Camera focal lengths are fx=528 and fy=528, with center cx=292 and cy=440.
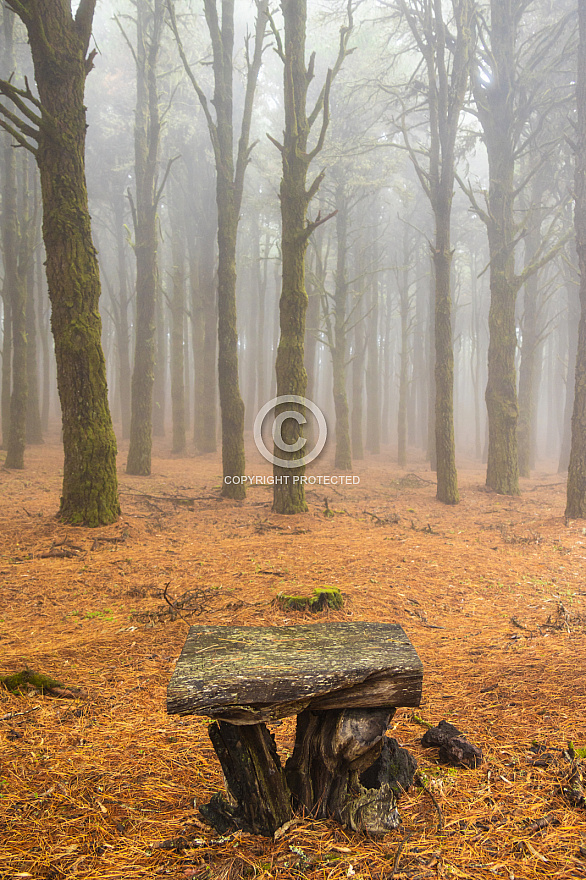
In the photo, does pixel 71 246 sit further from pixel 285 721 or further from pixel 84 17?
pixel 285 721

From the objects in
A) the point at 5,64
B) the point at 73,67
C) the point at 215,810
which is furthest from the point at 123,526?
the point at 5,64

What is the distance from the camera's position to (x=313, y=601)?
5012 mm

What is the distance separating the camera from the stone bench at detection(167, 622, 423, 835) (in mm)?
2064

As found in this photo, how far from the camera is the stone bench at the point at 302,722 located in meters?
2.06

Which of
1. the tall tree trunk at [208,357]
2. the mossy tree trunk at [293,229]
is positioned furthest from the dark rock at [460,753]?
the tall tree trunk at [208,357]

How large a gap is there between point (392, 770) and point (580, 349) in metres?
8.74

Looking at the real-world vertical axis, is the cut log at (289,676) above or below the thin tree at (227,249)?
below

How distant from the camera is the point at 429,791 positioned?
2352mm

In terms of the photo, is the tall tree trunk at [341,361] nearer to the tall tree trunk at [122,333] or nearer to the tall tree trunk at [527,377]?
the tall tree trunk at [527,377]

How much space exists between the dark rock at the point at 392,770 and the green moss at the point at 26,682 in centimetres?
208

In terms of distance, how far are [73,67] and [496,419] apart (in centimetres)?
1031

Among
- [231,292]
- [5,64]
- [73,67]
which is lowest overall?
[231,292]

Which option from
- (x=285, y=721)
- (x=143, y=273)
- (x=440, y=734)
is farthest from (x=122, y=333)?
(x=440, y=734)

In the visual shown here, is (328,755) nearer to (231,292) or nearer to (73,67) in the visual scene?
(73,67)
